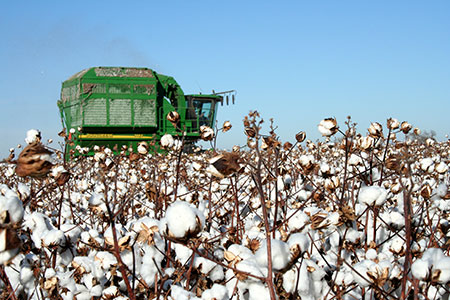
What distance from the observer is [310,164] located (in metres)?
1.80

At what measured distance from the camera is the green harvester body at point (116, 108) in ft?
46.4

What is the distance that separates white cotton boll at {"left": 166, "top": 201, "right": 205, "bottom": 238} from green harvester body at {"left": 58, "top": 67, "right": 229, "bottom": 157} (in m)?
13.2

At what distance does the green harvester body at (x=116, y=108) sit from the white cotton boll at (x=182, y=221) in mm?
13187

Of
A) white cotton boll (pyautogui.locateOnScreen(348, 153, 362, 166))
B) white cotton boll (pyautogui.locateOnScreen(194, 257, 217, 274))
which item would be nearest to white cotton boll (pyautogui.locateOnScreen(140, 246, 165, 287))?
white cotton boll (pyautogui.locateOnScreen(194, 257, 217, 274))

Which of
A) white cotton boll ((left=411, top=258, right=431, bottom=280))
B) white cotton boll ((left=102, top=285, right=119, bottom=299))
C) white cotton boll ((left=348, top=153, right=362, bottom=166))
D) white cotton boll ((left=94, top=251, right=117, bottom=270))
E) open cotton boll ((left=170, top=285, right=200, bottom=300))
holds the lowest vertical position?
white cotton boll ((left=102, top=285, right=119, bottom=299))

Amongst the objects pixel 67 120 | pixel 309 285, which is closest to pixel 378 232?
pixel 309 285

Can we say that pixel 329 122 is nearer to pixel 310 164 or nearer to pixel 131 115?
pixel 310 164

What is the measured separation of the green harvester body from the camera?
1415 cm

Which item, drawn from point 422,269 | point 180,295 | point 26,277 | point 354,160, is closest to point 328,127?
point 354,160

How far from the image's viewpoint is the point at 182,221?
3.08ft

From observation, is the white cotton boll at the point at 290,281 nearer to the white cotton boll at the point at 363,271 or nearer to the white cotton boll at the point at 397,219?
the white cotton boll at the point at 363,271

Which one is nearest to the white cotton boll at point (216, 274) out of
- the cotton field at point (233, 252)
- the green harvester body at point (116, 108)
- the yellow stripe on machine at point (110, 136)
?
the cotton field at point (233, 252)

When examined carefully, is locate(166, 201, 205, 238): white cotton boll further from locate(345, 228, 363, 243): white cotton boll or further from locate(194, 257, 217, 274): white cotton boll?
locate(345, 228, 363, 243): white cotton boll

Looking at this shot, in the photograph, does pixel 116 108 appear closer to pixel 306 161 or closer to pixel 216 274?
pixel 306 161
